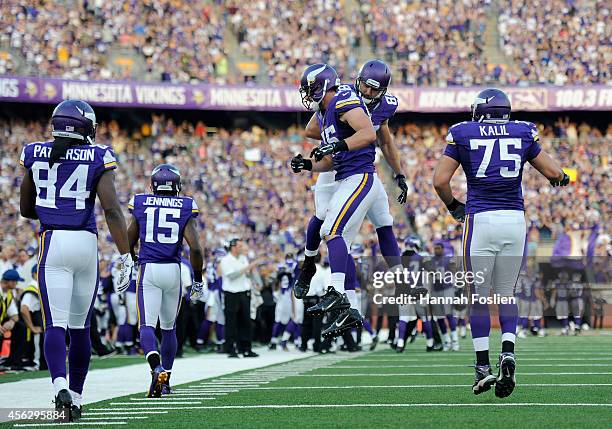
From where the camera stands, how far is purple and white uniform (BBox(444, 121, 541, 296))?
26.4ft

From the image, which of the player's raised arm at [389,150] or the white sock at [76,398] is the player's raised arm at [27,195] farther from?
the player's raised arm at [389,150]

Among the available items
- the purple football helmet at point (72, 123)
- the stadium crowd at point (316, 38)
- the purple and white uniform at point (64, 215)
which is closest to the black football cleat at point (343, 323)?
the purple and white uniform at point (64, 215)

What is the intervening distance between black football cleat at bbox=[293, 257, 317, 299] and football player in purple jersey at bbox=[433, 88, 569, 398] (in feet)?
4.49

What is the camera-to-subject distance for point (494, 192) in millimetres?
8094

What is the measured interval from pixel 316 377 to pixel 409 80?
23229 mm

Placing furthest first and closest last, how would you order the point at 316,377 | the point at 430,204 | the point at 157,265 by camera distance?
the point at 430,204 → the point at 316,377 → the point at 157,265

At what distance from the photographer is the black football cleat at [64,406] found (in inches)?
273

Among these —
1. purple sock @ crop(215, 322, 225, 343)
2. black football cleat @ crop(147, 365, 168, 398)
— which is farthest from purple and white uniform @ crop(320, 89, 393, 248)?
purple sock @ crop(215, 322, 225, 343)

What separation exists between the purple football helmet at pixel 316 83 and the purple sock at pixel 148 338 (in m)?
2.86

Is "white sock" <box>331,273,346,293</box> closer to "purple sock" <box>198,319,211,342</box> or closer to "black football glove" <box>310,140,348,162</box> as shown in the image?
"black football glove" <box>310,140,348,162</box>

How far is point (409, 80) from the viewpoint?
33.5 metres

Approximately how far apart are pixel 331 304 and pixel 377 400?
81 centimetres

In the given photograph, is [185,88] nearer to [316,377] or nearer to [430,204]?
[430,204]

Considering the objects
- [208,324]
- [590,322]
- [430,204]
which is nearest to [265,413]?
[208,324]
